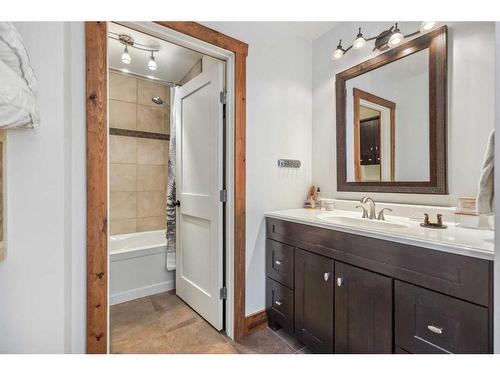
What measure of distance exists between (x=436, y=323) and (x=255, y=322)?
1160mm

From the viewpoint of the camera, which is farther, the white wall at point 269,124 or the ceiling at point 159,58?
the ceiling at point 159,58

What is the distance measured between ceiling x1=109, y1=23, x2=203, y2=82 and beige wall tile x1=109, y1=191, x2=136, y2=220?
4.71 feet

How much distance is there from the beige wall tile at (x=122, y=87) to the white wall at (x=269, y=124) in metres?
1.78

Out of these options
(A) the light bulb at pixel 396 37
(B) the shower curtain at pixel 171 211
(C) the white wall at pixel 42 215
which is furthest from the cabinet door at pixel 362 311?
(B) the shower curtain at pixel 171 211

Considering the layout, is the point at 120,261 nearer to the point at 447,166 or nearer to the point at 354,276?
the point at 354,276

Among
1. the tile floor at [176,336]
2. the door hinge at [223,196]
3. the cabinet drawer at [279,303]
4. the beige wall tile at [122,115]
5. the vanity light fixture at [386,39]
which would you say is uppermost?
the vanity light fixture at [386,39]

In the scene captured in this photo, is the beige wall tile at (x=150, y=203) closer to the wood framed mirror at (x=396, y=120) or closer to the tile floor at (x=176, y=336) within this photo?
the tile floor at (x=176, y=336)

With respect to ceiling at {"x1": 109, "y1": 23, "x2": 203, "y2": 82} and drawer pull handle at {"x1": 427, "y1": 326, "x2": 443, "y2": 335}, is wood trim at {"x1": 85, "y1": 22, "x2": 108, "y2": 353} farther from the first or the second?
drawer pull handle at {"x1": 427, "y1": 326, "x2": 443, "y2": 335}

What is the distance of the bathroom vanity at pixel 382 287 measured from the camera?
82 cm

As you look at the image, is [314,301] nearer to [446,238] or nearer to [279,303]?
[279,303]

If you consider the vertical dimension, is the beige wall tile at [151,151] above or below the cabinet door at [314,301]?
above

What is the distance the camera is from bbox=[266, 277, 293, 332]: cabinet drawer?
154 centimetres

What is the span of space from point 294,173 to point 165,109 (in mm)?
2049

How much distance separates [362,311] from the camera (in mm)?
1130
